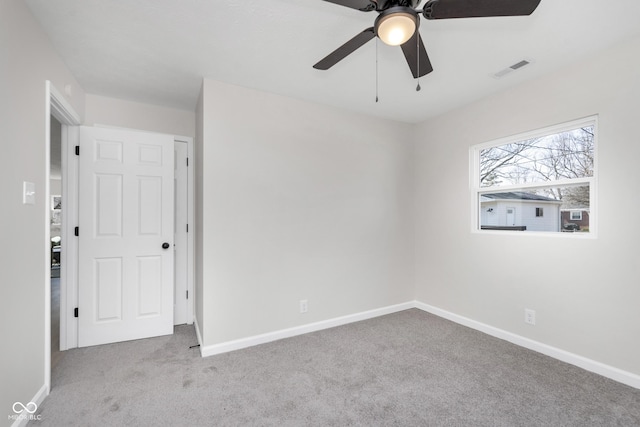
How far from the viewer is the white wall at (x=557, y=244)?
221cm

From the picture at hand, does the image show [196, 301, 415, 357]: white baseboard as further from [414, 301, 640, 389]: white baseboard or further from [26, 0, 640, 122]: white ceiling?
[26, 0, 640, 122]: white ceiling

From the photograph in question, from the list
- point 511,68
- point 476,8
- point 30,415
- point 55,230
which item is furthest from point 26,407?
point 55,230

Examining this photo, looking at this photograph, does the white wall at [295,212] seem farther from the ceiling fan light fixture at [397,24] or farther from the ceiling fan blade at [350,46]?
the ceiling fan light fixture at [397,24]

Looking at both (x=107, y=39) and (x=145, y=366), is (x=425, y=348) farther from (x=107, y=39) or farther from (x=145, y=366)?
(x=107, y=39)

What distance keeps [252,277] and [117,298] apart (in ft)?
4.47

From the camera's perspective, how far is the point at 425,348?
110 inches

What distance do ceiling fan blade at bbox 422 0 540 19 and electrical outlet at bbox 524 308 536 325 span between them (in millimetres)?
2525

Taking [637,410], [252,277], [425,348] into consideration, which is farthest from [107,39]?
[637,410]

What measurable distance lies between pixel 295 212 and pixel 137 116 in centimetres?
203

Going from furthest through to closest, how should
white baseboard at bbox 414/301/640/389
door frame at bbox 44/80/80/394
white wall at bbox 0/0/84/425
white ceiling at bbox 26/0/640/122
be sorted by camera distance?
white baseboard at bbox 414/301/640/389, door frame at bbox 44/80/80/394, white ceiling at bbox 26/0/640/122, white wall at bbox 0/0/84/425

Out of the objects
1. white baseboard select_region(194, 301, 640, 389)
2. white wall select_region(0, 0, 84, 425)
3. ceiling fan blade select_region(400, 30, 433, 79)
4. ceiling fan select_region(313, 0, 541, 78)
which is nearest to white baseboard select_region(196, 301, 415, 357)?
white baseboard select_region(194, 301, 640, 389)

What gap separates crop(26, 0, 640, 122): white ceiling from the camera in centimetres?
185

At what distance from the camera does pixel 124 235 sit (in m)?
2.97

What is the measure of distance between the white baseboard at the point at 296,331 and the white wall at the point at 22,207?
46.8 inches
